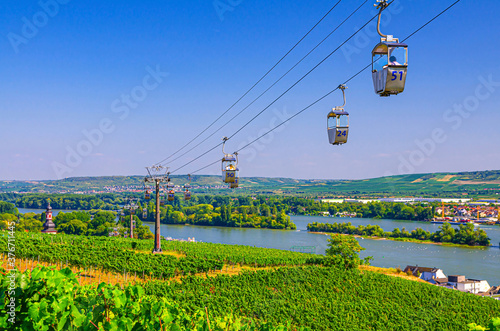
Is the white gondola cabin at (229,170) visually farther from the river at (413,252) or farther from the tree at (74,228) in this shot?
the tree at (74,228)

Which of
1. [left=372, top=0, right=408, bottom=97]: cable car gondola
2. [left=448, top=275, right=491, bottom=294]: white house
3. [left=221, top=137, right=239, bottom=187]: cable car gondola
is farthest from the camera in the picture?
[left=448, top=275, right=491, bottom=294]: white house

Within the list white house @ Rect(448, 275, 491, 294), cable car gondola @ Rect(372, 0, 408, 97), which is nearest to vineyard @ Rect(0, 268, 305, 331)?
cable car gondola @ Rect(372, 0, 408, 97)

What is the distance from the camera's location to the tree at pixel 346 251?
86.3 ft

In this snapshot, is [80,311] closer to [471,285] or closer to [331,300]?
[331,300]

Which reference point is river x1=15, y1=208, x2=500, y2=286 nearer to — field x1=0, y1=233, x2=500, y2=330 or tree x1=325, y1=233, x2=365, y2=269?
tree x1=325, y1=233, x2=365, y2=269

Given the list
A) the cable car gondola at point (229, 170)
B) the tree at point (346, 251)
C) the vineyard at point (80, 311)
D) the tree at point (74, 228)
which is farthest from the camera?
the tree at point (74, 228)

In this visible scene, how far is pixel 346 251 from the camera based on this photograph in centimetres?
2680

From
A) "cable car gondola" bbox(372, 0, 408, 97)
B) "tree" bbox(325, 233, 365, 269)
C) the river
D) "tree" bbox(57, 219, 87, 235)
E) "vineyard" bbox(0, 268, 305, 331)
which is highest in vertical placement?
"cable car gondola" bbox(372, 0, 408, 97)

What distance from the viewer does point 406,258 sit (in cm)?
4584

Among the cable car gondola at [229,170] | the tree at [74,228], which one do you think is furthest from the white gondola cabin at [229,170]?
the tree at [74,228]

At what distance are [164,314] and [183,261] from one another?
18668 mm

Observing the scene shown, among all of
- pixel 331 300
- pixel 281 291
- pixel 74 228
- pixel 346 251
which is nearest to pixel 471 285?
pixel 346 251

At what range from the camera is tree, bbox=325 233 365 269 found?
26297mm

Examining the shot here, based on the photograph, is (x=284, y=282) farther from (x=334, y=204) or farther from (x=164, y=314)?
(x=334, y=204)
